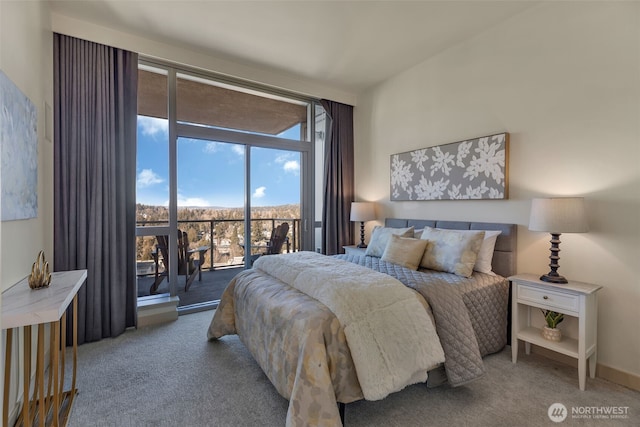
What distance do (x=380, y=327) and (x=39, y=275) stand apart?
1995 millimetres

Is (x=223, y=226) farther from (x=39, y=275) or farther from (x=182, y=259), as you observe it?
(x=39, y=275)

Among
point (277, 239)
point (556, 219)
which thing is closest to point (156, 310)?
point (277, 239)

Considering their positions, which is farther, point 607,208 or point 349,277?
point 607,208

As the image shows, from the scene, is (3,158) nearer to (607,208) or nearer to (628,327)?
(607,208)

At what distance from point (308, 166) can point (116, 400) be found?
11.0 feet

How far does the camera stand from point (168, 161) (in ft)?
10.9

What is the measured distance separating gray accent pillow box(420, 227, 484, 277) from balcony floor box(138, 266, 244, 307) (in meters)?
2.63

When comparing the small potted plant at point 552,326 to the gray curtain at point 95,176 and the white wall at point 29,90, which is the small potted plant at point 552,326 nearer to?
the white wall at point 29,90

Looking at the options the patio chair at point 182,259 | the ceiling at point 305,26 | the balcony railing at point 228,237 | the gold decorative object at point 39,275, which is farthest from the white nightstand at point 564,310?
the patio chair at point 182,259

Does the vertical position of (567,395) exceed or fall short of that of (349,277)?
it falls short

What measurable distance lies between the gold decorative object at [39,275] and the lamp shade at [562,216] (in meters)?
3.29

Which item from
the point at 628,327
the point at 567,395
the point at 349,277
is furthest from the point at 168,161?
the point at 628,327

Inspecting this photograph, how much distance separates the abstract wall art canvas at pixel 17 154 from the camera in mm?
1513

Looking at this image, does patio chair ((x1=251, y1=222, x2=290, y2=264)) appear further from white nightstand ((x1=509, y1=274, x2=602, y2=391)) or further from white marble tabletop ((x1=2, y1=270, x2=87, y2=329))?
white nightstand ((x1=509, y1=274, x2=602, y2=391))
